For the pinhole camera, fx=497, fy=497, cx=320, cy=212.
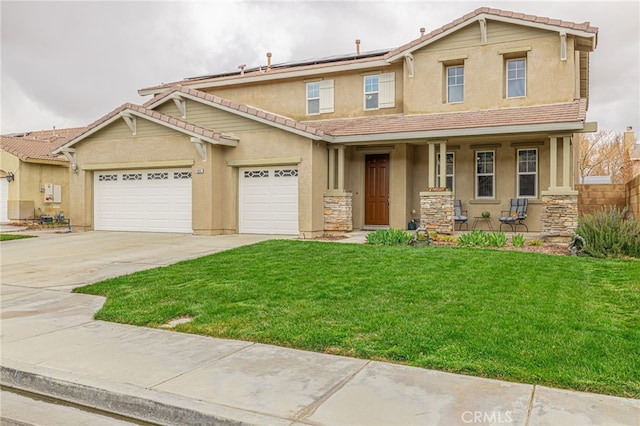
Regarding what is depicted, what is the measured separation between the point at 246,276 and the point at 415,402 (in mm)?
5490

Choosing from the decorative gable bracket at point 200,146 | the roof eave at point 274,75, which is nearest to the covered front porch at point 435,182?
the roof eave at point 274,75

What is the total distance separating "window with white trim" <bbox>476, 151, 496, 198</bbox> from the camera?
1661 centimetres

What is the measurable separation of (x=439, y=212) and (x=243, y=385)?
11.4m

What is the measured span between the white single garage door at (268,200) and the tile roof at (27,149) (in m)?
12.8

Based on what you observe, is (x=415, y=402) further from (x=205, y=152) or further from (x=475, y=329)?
(x=205, y=152)

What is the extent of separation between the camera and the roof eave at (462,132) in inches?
523

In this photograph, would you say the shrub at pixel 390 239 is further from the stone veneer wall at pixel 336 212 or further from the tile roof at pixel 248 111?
the tile roof at pixel 248 111

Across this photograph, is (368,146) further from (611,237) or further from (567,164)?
(611,237)

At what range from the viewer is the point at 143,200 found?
17.9 meters

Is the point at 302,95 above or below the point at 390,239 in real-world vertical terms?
above

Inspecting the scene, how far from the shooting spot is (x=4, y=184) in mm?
24750

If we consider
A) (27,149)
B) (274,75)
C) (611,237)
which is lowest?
(611,237)

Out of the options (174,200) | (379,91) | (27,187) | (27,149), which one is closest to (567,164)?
(379,91)

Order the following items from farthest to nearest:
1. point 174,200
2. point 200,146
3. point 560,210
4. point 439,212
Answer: point 174,200, point 200,146, point 439,212, point 560,210
